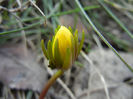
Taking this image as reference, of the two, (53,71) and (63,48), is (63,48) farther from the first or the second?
(53,71)

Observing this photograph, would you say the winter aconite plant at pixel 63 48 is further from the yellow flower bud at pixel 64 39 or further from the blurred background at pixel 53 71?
the blurred background at pixel 53 71

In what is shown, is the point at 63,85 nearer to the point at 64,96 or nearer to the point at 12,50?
the point at 64,96

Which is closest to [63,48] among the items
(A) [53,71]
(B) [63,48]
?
(B) [63,48]

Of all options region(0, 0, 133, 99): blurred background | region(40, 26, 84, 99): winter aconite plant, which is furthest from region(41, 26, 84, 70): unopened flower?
region(0, 0, 133, 99): blurred background

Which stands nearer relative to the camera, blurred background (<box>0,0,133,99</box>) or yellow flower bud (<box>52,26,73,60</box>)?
yellow flower bud (<box>52,26,73,60</box>)

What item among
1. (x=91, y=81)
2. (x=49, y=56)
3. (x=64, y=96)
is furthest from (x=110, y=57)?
(x=49, y=56)

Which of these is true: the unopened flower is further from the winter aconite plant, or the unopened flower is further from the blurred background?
the blurred background

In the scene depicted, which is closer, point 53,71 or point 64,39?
point 64,39

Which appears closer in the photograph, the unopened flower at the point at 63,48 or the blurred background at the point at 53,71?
the unopened flower at the point at 63,48

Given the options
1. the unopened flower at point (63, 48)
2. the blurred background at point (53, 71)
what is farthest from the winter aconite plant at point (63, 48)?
the blurred background at point (53, 71)

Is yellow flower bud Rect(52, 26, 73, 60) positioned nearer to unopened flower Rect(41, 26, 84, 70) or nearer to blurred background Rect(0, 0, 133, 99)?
unopened flower Rect(41, 26, 84, 70)

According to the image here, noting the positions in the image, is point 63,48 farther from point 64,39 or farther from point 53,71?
point 53,71

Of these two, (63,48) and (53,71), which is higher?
(63,48)
